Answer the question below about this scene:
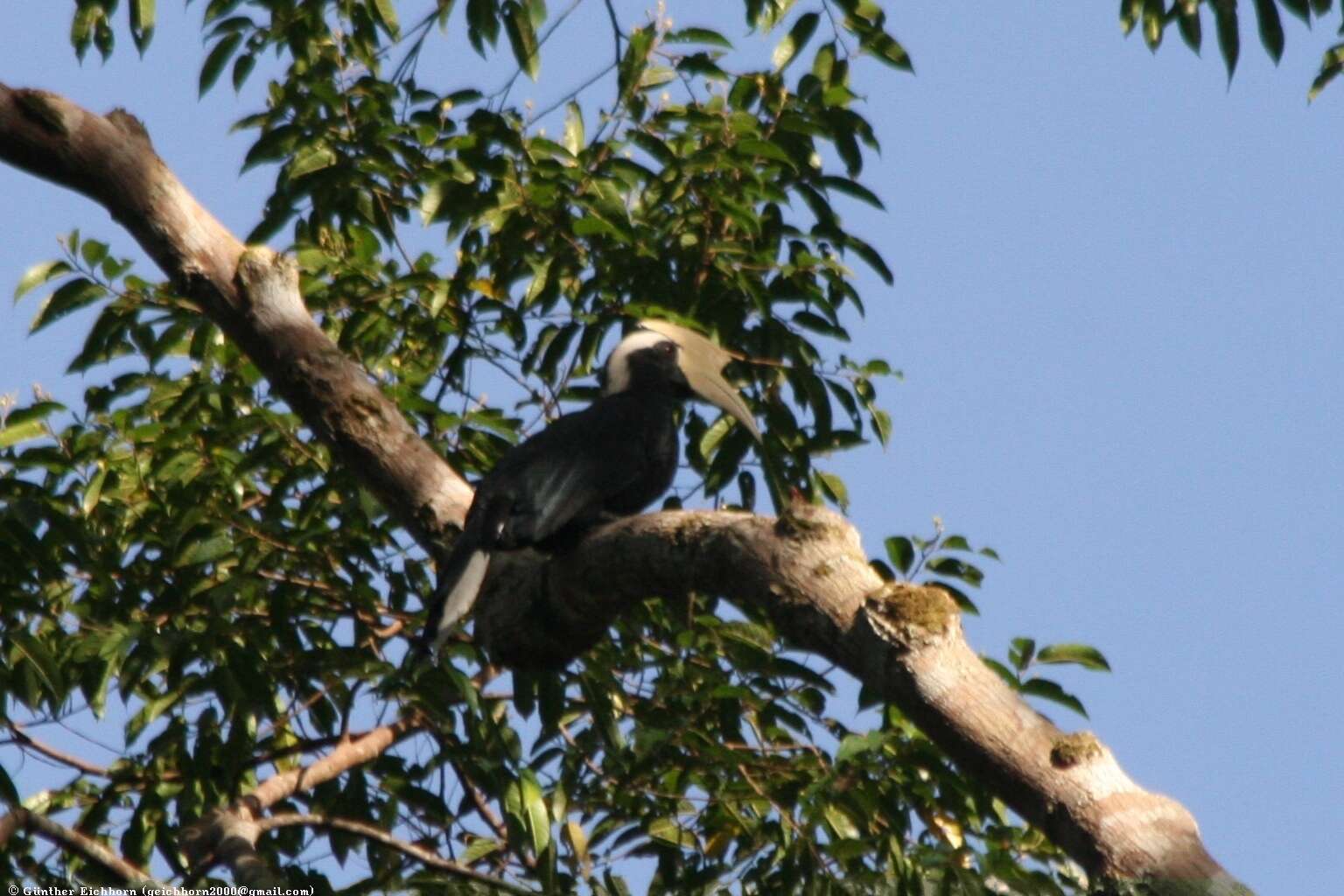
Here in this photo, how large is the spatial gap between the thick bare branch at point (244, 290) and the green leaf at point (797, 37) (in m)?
1.33

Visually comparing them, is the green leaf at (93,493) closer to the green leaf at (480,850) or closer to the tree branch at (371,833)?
the tree branch at (371,833)

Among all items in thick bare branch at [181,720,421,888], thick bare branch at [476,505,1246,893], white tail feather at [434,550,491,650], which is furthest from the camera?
white tail feather at [434,550,491,650]

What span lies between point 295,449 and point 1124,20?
230cm

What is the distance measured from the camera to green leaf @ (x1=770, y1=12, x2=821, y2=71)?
4508mm

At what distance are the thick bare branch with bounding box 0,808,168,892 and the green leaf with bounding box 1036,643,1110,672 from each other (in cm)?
186

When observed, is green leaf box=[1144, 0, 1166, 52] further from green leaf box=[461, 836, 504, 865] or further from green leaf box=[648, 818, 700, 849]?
green leaf box=[461, 836, 504, 865]

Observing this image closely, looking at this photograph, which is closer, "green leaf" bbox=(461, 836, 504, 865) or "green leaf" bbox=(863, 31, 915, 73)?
"green leaf" bbox=(461, 836, 504, 865)

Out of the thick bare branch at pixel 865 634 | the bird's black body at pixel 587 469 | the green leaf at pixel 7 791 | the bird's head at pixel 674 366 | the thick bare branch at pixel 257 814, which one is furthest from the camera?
the bird's head at pixel 674 366

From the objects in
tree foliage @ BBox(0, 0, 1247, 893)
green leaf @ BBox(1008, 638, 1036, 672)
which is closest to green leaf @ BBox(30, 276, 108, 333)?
tree foliage @ BBox(0, 0, 1247, 893)

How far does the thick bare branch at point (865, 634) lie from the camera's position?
267 centimetres

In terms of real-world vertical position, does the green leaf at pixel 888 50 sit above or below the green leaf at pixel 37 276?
above

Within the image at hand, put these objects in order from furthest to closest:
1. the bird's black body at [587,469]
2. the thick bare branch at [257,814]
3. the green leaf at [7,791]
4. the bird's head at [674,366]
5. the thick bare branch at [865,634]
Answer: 1. the bird's head at [674,366]
2. the bird's black body at [587,469]
3. the thick bare branch at [257,814]
4. the green leaf at [7,791]
5. the thick bare branch at [865,634]

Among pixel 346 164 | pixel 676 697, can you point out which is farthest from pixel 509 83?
pixel 676 697

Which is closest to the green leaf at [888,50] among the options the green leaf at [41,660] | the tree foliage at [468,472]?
the tree foliage at [468,472]
